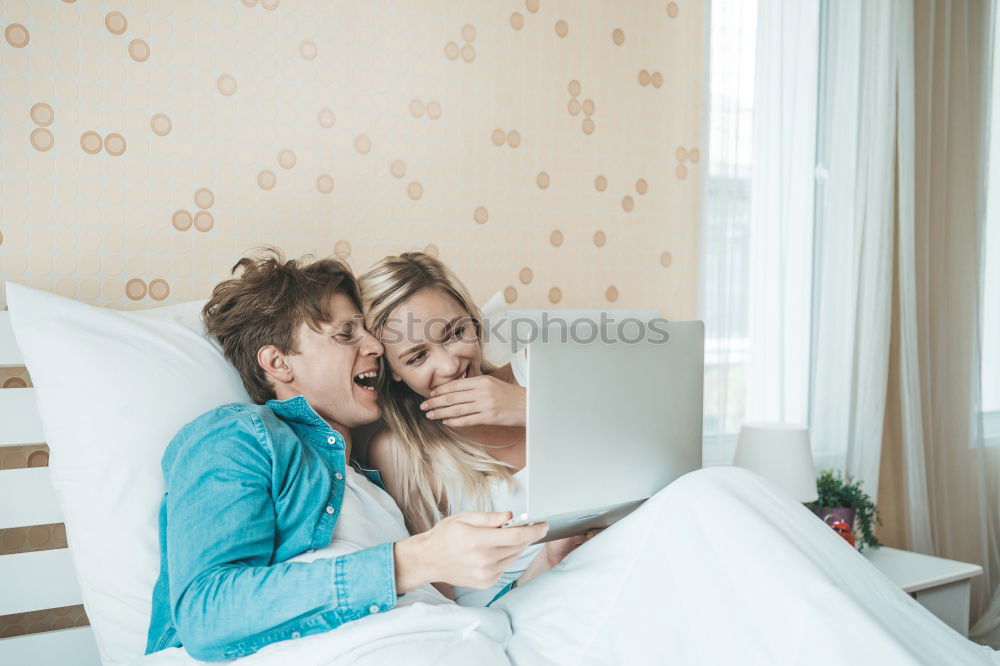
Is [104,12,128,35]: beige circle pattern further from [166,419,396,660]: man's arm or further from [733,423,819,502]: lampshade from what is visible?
[733,423,819,502]: lampshade

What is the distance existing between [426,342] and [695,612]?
0.75 meters

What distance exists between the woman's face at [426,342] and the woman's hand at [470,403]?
0.04 m

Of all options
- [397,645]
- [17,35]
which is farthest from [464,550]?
[17,35]

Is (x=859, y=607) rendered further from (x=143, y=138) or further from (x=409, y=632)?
(x=143, y=138)

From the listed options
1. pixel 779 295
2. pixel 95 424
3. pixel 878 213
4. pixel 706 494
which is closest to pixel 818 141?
pixel 878 213

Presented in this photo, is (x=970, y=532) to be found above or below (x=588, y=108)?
below

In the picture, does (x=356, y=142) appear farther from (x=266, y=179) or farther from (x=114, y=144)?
(x=114, y=144)

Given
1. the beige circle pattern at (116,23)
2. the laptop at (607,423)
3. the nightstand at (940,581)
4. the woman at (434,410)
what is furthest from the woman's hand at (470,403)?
the nightstand at (940,581)

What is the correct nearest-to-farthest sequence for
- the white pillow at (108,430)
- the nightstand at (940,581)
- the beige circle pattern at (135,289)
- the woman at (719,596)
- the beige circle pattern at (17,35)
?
the woman at (719,596), the white pillow at (108,430), the beige circle pattern at (17,35), the beige circle pattern at (135,289), the nightstand at (940,581)

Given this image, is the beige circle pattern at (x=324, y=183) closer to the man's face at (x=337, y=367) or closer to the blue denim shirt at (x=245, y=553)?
the man's face at (x=337, y=367)

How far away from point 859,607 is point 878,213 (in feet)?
6.40

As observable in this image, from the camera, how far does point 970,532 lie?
2805 millimetres

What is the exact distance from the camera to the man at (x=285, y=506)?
3.51 ft

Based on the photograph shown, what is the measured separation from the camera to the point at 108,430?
Result: 1.29 meters
